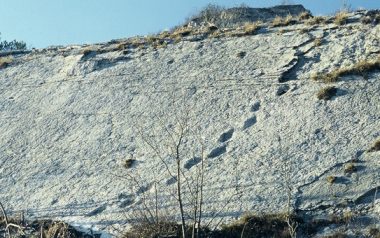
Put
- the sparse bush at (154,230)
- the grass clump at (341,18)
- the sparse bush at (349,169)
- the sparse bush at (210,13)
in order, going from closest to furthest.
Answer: the sparse bush at (154,230)
the sparse bush at (349,169)
the grass clump at (341,18)
the sparse bush at (210,13)

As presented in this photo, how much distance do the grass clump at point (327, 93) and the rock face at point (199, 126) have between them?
0.11 m

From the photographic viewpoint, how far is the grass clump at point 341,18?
1888 centimetres

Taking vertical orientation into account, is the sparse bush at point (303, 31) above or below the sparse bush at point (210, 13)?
below

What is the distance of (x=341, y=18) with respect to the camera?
1902 cm

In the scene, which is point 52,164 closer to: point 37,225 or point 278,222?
point 37,225

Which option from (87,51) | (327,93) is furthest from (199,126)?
(87,51)

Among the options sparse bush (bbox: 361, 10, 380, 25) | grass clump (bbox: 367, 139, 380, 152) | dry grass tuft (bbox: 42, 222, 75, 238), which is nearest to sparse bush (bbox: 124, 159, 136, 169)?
dry grass tuft (bbox: 42, 222, 75, 238)

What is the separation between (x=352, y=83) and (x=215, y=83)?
10.1 feet

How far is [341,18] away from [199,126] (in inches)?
229

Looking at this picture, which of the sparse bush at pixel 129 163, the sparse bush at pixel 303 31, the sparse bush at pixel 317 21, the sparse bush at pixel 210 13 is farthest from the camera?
the sparse bush at pixel 210 13

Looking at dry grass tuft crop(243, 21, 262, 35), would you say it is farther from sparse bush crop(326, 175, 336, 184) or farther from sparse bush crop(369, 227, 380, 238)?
sparse bush crop(369, 227, 380, 238)

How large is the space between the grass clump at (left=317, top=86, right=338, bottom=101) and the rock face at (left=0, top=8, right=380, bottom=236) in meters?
0.11

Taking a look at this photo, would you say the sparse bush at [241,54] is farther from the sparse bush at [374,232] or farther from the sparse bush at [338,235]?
the sparse bush at [374,232]

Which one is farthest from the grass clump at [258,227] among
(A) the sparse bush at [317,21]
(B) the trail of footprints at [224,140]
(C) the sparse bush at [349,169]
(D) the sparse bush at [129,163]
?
(A) the sparse bush at [317,21]
